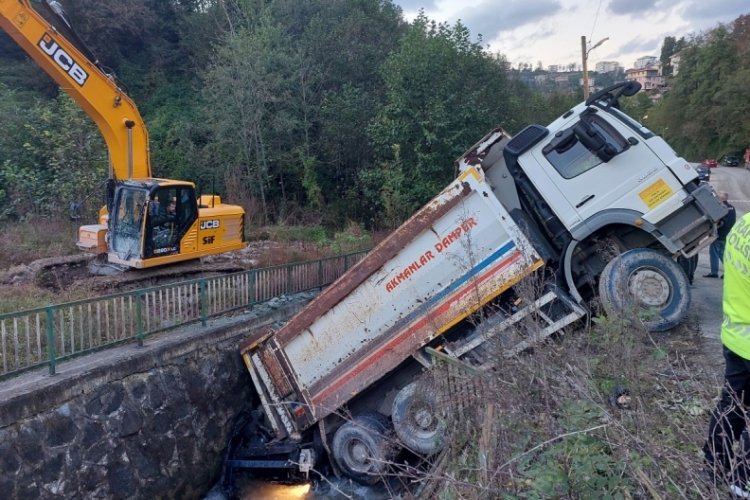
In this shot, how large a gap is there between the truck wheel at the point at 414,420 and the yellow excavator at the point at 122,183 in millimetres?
5354

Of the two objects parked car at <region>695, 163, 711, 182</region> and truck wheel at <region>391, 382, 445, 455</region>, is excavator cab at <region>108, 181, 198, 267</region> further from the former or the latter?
parked car at <region>695, 163, 711, 182</region>

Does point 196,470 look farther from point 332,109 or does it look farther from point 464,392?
point 332,109

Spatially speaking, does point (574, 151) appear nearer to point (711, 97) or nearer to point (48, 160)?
point (48, 160)

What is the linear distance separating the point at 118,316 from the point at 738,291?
257 inches

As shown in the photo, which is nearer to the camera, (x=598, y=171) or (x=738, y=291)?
(x=738, y=291)

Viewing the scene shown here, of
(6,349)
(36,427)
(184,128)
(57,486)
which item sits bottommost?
(57,486)

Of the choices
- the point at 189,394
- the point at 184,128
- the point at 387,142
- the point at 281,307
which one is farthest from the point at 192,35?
the point at 189,394

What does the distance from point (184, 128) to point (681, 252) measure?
17.9 m

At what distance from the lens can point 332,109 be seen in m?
18.5

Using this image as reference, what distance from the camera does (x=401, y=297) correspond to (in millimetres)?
6457

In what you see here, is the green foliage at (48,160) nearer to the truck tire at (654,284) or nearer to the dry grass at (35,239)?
the dry grass at (35,239)

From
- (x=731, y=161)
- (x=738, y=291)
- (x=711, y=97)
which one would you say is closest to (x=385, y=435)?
(x=738, y=291)

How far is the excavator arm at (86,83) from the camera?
8906 mm

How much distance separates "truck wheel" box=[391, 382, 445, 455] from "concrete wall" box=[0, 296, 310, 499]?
8.80 feet
